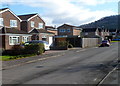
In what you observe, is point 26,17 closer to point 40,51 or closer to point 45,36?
point 45,36

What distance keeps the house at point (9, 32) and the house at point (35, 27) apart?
386 centimetres

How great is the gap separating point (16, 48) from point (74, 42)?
20565 mm

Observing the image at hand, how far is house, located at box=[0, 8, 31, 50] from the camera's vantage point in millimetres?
29297

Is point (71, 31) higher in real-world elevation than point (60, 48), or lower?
higher

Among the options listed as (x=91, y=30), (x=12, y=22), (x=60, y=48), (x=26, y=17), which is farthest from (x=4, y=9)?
(x=91, y=30)

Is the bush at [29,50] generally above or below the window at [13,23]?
below

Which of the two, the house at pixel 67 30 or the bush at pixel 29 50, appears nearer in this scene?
the bush at pixel 29 50

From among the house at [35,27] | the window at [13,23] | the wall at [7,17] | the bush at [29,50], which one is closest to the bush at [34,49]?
the bush at [29,50]

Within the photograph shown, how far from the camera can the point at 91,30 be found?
3403 inches

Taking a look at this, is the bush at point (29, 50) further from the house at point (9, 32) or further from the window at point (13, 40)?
the window at point (13, 40)

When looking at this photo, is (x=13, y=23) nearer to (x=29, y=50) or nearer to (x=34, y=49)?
(x=29, y=50)

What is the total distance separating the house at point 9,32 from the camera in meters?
29.3

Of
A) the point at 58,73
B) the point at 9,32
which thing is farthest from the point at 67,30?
the point at 58,73

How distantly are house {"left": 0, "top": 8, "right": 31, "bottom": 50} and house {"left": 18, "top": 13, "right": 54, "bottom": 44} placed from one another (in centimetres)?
386
